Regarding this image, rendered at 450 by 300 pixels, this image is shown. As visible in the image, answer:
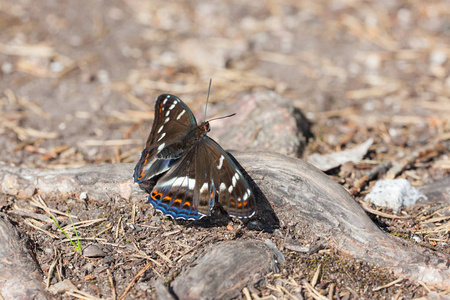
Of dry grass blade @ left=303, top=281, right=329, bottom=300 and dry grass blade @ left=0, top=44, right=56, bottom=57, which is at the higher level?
dry grass blade @ left=0, top=44, right=56, bottom=57

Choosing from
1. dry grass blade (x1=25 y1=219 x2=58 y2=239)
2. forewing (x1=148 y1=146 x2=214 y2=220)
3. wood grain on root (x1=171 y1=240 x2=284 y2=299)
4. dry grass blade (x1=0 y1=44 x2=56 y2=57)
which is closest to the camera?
wood grain on root (x1=171 y1=240 x2=284 y2=299)

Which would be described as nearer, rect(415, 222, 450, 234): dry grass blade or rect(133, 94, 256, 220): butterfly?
rect(133, 94, 256, 220): butterfly

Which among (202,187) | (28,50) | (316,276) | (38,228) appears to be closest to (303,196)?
(316,276)

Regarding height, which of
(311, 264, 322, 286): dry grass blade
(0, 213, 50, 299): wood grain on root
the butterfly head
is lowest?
(311, 264, 322, 286): dry grass blade

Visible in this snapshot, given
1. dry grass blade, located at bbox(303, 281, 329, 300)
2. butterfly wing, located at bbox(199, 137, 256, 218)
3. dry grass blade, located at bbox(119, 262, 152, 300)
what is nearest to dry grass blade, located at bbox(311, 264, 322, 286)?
dry grass blade, located at bbox(303, 281, 329, 300)

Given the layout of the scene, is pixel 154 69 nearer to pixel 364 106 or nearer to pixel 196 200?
pixel 364 106

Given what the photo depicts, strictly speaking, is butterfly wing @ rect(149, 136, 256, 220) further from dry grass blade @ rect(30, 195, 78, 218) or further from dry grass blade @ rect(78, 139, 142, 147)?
dry grass blade @ rect(78, 139, 142, 147)
